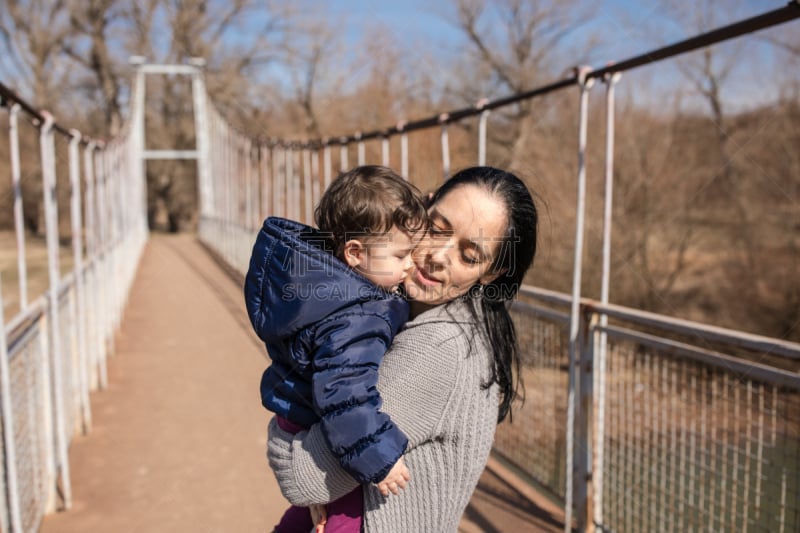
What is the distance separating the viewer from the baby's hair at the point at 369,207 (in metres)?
1.35

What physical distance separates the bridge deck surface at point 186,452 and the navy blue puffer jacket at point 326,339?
1.79 m

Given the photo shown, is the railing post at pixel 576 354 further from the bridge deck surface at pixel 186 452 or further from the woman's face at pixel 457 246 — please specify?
the woman's face at pixel 457 246

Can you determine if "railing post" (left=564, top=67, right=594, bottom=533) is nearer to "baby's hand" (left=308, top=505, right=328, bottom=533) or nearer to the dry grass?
"baby's hand" (left=308, top=505, right=328, bottom=533)

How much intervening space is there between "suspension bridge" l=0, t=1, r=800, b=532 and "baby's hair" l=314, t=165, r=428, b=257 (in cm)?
104

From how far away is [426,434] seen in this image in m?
1.26

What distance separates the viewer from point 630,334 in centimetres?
243

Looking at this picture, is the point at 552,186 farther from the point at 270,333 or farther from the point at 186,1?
the point at 186,1

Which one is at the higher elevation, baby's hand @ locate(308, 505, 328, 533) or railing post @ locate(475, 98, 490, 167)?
railing post @ locate(475, 98, 490, 167)

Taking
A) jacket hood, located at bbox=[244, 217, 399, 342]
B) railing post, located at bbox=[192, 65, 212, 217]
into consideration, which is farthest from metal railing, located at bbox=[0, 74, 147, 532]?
railing post, located at bbox=[192, 65, 212, 217]

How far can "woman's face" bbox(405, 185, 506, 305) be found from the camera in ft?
4.38

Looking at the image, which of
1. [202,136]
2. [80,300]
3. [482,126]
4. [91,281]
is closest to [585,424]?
[482,126]

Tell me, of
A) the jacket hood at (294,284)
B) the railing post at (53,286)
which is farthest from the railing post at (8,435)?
the jacket hood at (294,284)

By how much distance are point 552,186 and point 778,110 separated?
3640mm

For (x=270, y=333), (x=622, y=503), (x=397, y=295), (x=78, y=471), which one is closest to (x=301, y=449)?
(x=270, y=333)
